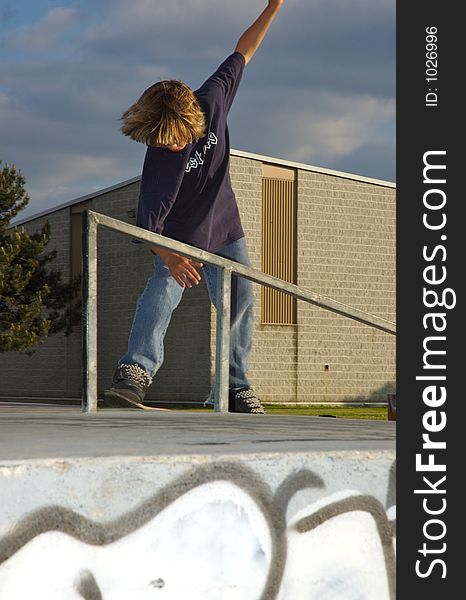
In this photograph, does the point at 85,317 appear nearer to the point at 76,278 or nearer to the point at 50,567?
the point at 50,567

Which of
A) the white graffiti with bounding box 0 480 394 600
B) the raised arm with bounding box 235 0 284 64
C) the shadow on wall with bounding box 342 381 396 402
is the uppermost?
the raised arm with bounding box 235 0 284 64

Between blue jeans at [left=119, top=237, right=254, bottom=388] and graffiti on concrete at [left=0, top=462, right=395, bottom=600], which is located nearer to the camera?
graffiti on concrete at [left=0, top=462, right=395, bottom=600]

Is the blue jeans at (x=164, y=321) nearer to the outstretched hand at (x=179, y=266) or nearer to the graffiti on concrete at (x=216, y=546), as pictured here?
the outstretched hand at (x=179, y=266)

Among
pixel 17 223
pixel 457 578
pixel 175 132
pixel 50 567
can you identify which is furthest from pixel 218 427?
pixel 17 223

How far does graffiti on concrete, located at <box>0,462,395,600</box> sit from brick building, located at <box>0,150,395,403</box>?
28071 millimetres

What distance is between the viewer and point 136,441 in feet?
8.55

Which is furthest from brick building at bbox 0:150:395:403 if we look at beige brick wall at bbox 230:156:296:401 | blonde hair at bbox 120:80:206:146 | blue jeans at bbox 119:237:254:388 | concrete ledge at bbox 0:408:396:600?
concrete ledge at bbox 0:408:396:600

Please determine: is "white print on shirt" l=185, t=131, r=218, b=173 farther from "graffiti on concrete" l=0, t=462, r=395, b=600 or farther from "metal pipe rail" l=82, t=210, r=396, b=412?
"graffiti on concrete" l=0, t=462, r=395, b=600

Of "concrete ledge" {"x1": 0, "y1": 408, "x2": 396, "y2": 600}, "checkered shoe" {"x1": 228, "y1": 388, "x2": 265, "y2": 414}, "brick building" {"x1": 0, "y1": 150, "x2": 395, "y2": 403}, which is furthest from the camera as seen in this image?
"brick building" {"x1": 0, "y1": 150, "x2": 395, "y2": 403}

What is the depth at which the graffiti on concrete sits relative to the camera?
207cm

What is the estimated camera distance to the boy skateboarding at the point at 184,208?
4.78 meters

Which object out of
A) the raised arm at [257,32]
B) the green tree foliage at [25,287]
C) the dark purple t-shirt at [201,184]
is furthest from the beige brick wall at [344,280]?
the dark purple t-shirt at [201,184]

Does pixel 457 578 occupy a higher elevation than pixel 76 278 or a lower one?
lower

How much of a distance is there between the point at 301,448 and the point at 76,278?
107 feet
